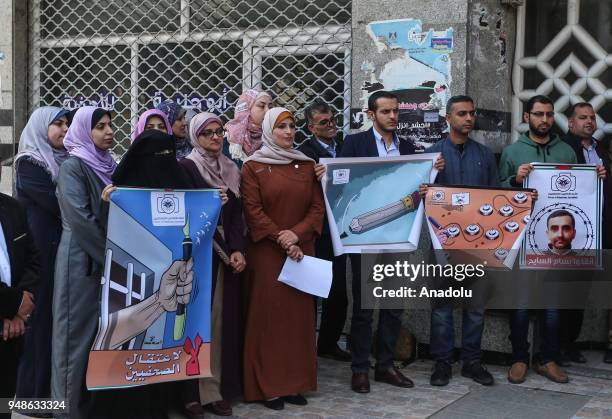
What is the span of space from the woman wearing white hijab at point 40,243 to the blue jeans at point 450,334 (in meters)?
2.70

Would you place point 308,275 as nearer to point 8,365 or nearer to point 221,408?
point 221,408

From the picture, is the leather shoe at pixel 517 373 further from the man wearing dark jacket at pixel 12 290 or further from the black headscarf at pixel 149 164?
the man wearing dark jacket at pixel 12 290

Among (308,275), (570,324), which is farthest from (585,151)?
(308,275)

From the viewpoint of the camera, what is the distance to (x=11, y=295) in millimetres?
3855

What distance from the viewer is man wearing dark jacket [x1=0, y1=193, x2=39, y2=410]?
385cm

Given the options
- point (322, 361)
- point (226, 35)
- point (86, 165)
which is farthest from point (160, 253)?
point (226, 35)

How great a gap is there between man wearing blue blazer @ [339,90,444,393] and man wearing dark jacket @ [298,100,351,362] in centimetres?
40

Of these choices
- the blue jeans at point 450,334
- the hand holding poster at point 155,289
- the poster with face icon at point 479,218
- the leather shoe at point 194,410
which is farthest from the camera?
the blue jeans at point 450,334

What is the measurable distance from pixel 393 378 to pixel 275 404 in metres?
1.00

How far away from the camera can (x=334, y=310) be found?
21.9ft

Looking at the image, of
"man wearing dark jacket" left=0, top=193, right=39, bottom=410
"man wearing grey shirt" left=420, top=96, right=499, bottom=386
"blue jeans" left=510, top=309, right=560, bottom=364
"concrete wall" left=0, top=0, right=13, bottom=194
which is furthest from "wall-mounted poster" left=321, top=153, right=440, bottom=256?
"concrete wall" left=0, top=0, right=13, bottom=194

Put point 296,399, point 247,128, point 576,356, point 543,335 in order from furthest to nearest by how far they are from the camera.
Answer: point 576,356
point 247,128
point 543,335
point 296,399

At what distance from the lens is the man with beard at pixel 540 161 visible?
597 cm

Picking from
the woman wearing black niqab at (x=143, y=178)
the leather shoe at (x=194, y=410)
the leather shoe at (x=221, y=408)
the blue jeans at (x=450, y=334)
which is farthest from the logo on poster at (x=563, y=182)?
the leather shoe at (x=194, y=410)
